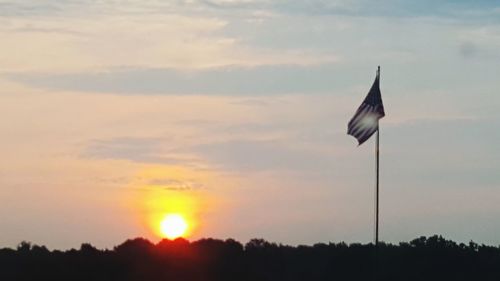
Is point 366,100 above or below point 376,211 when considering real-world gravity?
above

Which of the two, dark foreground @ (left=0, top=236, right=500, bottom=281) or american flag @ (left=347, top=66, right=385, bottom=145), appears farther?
dark foreground @ (left=0, top=236, right=500, bottom=281)

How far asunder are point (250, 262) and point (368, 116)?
2013 centimetres

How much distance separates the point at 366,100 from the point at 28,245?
90.3ft

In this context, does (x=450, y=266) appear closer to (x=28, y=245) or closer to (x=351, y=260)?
(x=351, y=260)

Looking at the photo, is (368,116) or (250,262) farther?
(250,262)

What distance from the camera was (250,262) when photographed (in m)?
72.6

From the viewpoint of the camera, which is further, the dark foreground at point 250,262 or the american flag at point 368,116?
the dark foreground at point 250,262

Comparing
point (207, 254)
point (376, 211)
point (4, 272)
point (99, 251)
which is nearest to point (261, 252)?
point (207, 254)

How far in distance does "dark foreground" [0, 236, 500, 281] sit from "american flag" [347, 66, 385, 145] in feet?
47.6

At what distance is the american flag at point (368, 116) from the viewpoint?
5334 centimetres

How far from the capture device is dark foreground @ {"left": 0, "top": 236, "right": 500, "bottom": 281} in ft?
226

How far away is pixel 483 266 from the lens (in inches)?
2869

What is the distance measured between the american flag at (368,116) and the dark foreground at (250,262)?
1452 cm

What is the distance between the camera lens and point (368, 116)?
177ft
